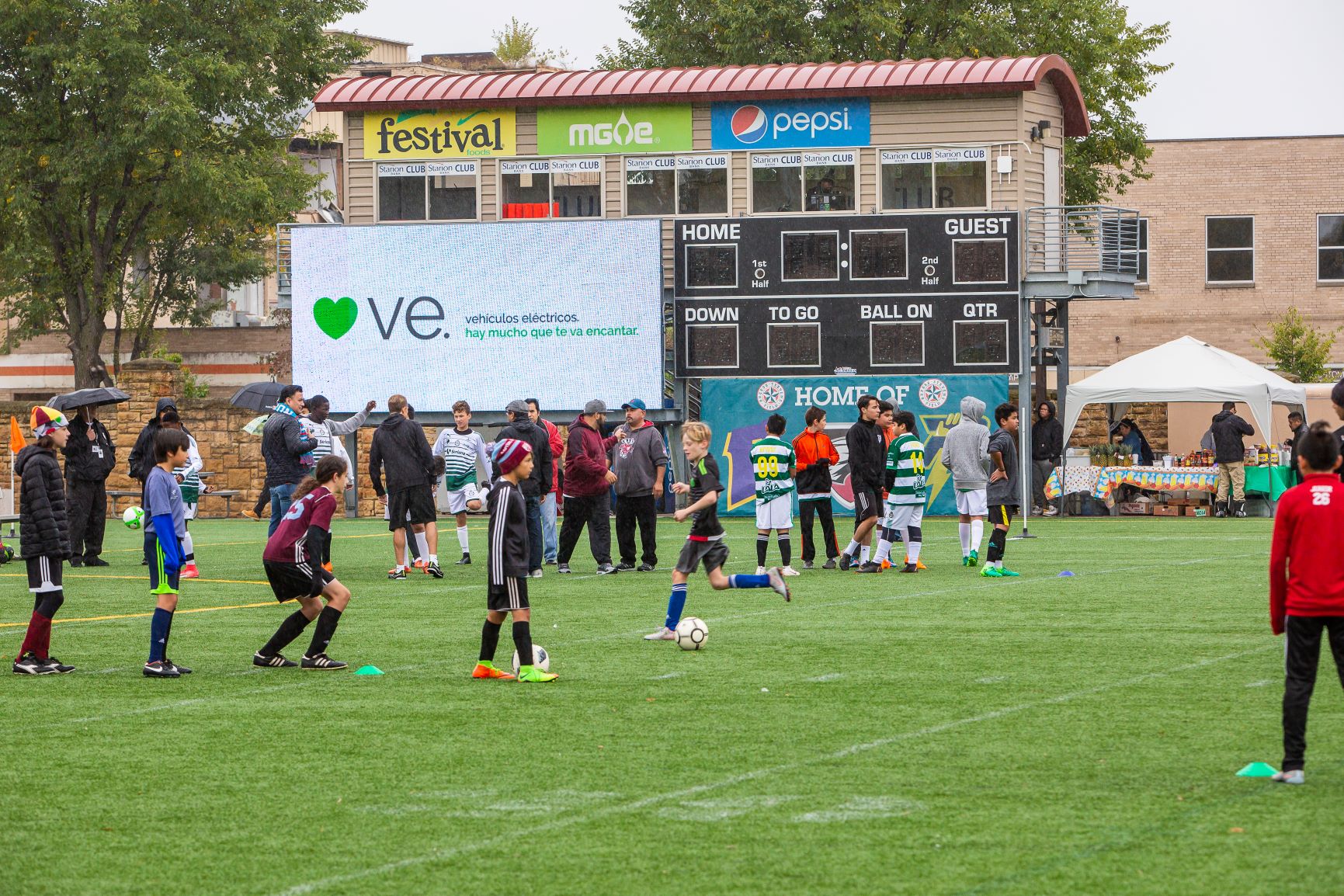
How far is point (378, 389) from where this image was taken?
1304 inches

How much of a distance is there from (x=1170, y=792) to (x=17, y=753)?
18.1 ft

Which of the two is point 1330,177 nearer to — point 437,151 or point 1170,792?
point 437,151

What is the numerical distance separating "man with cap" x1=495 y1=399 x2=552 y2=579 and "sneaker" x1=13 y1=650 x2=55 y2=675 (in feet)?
26.0

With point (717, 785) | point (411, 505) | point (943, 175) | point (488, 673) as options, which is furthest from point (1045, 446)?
point (717, 785)

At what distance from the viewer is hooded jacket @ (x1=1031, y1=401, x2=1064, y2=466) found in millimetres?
32188

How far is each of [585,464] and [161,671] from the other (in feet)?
27.7

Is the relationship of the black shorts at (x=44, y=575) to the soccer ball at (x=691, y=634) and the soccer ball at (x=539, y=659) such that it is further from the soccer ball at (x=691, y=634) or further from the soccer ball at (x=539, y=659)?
the soccer ball at (x=691, y=634)

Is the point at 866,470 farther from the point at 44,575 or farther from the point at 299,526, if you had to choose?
the point at 44,575

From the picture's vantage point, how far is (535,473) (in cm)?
1947

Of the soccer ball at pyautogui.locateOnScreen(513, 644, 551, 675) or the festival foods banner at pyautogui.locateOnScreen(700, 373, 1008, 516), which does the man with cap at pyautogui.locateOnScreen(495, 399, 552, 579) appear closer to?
the soccer ball at pyautogui.locateOnScreen(513, 644, 551, 675)

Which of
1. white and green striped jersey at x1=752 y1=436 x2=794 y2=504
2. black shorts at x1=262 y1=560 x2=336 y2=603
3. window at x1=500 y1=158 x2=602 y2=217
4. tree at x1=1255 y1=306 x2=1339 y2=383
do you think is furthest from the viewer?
tree at x1=1255 y1=306 x2=1339 y2=383

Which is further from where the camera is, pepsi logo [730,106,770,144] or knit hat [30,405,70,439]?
pepsi logo [730,106,770,144]

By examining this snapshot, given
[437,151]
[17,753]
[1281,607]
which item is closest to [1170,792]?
[1281,607]

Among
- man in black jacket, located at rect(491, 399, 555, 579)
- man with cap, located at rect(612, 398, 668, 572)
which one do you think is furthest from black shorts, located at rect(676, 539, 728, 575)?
man in black jacket, located at rect(491, 399, 555, 579)
